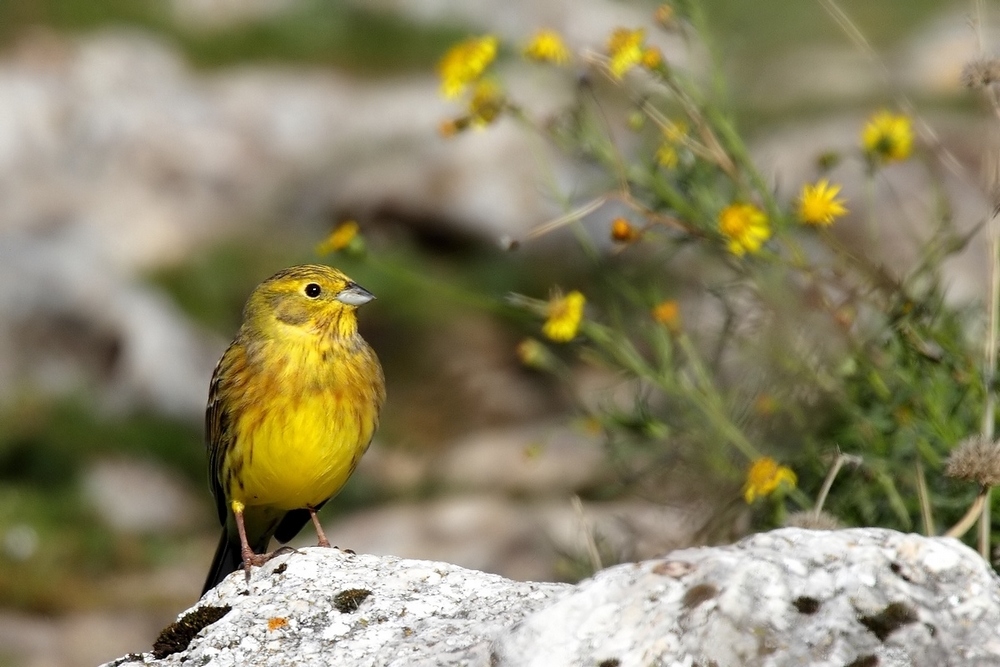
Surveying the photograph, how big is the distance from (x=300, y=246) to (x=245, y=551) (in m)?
8.09

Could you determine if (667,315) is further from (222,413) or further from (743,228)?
(222,413)

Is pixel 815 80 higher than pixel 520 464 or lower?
higher

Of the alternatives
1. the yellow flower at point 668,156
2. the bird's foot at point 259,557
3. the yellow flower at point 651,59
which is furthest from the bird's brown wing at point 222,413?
the yellow flower at point 651,59

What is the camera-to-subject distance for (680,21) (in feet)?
16.3

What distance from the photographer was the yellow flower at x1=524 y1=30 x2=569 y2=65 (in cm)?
502

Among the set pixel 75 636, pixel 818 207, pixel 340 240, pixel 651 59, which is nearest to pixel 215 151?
pixel 75 636

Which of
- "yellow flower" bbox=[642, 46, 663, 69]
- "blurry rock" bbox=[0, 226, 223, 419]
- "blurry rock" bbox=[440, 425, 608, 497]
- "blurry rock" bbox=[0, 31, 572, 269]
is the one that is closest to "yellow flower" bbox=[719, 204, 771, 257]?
"yellow flower" bbox=[642, 46, 663, 69]

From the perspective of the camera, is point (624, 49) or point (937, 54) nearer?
point (624, 49)

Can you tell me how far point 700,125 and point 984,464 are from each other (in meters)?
1.61

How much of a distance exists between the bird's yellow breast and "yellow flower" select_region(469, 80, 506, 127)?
920 millimetres

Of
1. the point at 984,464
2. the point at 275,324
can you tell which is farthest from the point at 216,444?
the point at 984,464

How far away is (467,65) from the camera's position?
5078 millimetres

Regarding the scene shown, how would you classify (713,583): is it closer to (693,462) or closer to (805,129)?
(693,462)

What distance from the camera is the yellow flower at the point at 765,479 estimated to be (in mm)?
4070
